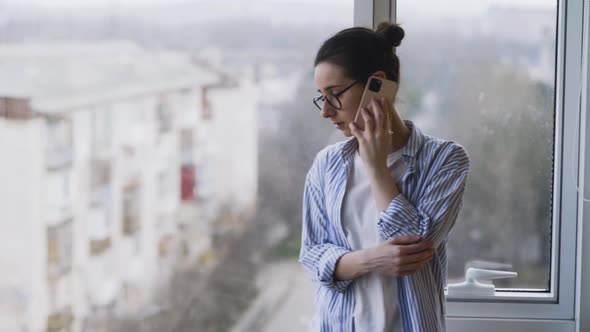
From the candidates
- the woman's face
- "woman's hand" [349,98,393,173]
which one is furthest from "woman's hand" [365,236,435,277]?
the woman's face

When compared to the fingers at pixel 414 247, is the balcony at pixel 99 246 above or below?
below

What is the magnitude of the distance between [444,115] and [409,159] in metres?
0.54

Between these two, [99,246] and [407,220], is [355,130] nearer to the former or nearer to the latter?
[407,220]

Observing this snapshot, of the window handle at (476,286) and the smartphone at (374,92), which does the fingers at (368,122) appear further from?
the window handle at (476,286)

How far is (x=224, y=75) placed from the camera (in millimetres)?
2006

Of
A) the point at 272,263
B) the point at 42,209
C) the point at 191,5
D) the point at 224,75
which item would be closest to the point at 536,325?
the point at 272,263

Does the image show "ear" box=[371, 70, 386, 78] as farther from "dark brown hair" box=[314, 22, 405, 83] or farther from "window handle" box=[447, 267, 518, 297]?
"window handle" box=[447, 267, 518, 297]

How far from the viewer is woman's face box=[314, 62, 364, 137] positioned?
1.48 meters

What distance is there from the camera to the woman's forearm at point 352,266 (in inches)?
57.4

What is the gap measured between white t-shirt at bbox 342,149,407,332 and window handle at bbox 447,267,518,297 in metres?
0.54

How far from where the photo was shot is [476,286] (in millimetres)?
1983

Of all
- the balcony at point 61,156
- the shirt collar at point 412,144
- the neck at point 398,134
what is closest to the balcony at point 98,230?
the balcony at point 61,156

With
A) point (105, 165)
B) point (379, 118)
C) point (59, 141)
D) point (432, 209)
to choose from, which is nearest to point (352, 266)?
point (432, 209)

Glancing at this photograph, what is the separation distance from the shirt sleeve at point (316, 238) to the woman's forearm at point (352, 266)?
2 centimetres
